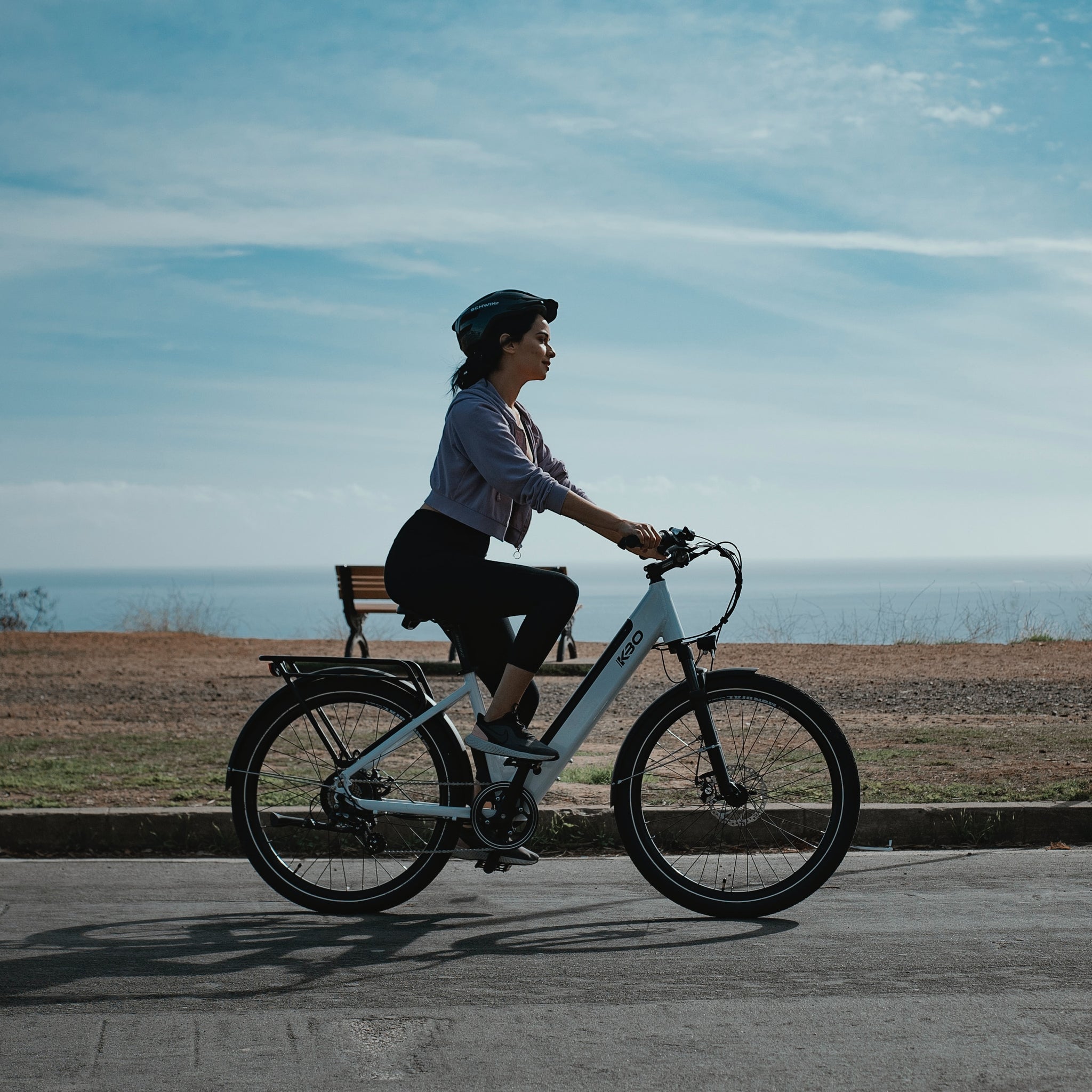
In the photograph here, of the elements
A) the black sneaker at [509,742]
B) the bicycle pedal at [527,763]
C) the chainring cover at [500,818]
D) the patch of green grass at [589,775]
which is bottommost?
the patch of green grass at [589,775]

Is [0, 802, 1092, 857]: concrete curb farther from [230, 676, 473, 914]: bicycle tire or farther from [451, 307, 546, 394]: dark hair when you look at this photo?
[451, 307, 546, 394]: dark hair

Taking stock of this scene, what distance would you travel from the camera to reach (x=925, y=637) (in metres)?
19.6

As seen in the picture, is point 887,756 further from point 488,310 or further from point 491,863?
point 488,310

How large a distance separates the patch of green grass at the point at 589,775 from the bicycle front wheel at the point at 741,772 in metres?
2.16

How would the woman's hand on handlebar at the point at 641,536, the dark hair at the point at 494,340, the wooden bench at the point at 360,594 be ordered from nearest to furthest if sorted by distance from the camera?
the woman's hand on handlebar at the point at 641,536 < the dark hair at the point at 494,340 < the wooden bench at the point at 360,594

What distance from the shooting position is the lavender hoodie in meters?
4.72

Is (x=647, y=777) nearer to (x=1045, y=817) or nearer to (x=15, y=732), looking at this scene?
(x=1045, y=817)

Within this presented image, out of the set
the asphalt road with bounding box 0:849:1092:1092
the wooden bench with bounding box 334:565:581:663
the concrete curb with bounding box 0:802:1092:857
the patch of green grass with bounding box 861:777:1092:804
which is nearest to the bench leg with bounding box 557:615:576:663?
the wooden bench with bounding box 334:565:581:663

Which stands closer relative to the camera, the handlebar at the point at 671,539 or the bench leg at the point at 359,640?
the handlebar at the point at 671,539

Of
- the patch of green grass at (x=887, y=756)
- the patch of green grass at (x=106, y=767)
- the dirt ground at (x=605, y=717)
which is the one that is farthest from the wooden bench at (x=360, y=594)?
the patch of green grass at (x=887, y=756)

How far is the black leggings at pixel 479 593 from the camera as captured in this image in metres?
4.74

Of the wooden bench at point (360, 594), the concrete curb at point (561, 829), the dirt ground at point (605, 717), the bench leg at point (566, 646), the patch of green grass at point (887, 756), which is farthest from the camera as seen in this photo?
the wooden bench at point (360, 594)

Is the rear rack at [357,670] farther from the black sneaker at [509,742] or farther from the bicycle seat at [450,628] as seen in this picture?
the black sneaker at [509,742]

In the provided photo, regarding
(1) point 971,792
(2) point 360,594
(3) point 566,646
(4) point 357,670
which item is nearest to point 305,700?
(4) point 357,670
